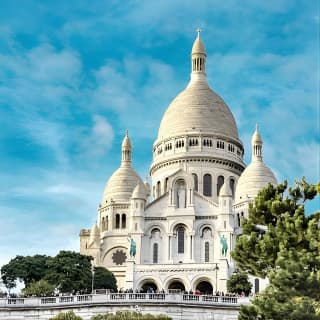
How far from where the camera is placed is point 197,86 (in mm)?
130625

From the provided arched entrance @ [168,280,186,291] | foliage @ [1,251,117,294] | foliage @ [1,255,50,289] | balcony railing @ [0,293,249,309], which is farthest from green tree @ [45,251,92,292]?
balcony railing @ [0,293,249,309]

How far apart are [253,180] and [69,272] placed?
109 feet

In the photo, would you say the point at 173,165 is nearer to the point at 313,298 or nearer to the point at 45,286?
the point at 45,286

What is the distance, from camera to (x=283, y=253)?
1818 inches

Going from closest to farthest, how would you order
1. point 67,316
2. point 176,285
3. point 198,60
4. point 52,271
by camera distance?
point 67,316 → point 52,271 → point 176,285 → point 198,60

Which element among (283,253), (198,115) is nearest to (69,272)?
(198,115)

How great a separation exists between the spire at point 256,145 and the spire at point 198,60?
15848 mm

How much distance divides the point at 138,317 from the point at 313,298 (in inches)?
564

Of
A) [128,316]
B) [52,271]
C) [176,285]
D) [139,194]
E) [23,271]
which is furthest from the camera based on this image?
[139,194]

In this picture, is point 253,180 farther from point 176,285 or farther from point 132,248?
point 176,285

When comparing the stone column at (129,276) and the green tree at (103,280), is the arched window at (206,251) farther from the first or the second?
the green tree at (103,280)

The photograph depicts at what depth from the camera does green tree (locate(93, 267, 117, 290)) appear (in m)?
98.2

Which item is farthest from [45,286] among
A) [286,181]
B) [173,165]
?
[173,165]

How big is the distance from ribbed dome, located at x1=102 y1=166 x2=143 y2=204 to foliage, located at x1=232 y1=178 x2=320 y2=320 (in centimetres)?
7082
